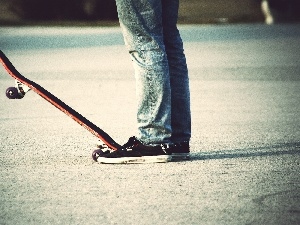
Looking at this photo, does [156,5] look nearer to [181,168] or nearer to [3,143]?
[181,168]

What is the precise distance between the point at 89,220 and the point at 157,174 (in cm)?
95

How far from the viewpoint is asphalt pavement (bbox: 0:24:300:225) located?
328 cm

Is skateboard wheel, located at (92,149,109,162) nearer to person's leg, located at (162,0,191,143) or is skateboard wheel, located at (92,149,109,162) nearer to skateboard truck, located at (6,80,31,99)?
person's leg, located at (162,0,191,143)

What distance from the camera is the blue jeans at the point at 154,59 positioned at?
4.20 metres

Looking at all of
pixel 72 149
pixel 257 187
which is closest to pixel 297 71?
pixel 72 149

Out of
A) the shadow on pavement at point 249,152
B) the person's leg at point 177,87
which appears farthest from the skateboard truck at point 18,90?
the shadow on pavement at point 249,152

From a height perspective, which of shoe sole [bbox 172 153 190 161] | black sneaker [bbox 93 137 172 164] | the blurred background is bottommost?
shoe sole [bbox 172 153 190 161]

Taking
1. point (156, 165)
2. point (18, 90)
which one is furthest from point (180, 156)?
point (18, 90)

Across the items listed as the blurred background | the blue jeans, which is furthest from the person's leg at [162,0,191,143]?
the blurred background

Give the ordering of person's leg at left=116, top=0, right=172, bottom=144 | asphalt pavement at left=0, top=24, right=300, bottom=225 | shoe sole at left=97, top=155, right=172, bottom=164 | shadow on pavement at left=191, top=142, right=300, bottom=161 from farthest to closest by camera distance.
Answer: shadow on pavement at left=191, top=142, right=300, bottom=161 < shoe sole at left=97, top=155, right=172, bottom=164 < person's leg at left=116, top=0, right=172, bottom=144 < asphalt pavement at left=0, top=24, right=300, bottom=225

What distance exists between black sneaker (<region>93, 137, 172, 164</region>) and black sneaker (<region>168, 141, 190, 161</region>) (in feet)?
0.15

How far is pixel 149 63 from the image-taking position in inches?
167

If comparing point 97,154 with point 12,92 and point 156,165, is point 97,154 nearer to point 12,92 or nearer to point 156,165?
point 156,165

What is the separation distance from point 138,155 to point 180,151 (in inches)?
10.2
